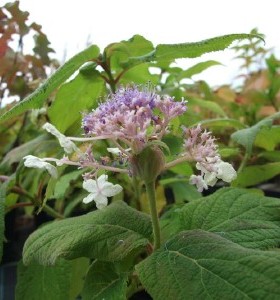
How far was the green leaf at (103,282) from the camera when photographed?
357 millimetres

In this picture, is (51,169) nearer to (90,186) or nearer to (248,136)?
(90,186)

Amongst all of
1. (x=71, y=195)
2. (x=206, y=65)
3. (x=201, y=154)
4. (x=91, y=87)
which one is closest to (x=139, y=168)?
(x=201, y=154)

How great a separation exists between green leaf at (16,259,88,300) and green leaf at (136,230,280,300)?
0.57ft

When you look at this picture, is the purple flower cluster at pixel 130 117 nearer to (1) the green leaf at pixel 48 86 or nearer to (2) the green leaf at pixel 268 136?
(1) the green leaf at pixel 48 86

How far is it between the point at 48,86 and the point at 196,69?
1.46ft

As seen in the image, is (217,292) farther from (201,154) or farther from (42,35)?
(42,35)

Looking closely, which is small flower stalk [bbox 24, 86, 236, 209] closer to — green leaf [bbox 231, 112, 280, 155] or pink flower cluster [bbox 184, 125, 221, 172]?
pink flower cluster [bbox 184, 125, 221, 172]

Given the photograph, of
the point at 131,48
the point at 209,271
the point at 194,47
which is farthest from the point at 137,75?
the point at 209,271

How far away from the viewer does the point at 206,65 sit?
0.76 m

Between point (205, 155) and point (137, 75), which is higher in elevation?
point (137, 75)

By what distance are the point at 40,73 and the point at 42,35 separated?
81 mm

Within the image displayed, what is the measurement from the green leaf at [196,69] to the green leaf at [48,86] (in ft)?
1.12

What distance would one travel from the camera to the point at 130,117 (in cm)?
31

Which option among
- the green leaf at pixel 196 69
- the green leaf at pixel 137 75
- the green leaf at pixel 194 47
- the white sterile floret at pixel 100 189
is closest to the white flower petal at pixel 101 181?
the white sterile floret at pixel 100 189
